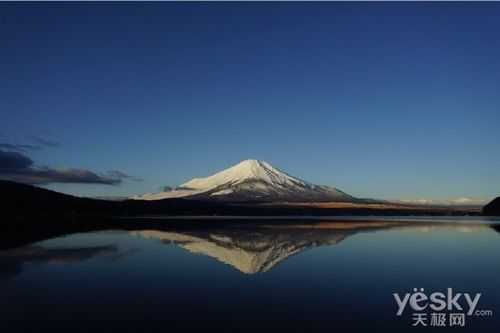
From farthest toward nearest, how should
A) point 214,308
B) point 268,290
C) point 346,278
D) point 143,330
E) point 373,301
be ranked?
1. point 346,278
2. point 268,290
3. point 373,301
4. point 214,308
5. point 143,330

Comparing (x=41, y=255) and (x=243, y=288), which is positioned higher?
(x=41, y=255)

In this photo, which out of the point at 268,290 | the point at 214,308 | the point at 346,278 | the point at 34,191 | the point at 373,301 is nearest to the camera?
the point at 214,308

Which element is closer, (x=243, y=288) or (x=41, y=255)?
(x=243, y=288)

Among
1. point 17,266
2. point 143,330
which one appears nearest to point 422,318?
point 143,330

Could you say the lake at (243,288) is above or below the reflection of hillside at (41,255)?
below

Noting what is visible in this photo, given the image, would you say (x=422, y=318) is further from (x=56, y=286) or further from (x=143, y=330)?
(x=56, y=286)
